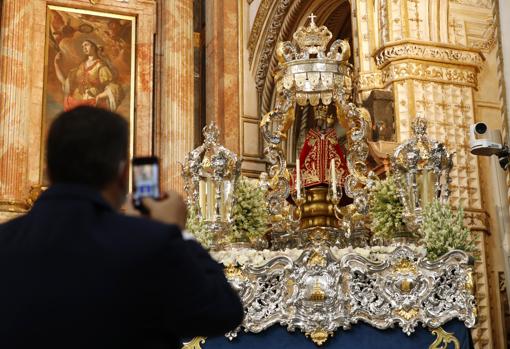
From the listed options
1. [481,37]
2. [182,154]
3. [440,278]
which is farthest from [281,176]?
[182,154]

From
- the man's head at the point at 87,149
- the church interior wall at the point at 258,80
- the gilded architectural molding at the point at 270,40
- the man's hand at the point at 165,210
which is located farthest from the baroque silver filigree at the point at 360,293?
the gilded architectural molding at the point at 270,40

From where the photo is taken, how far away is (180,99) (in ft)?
39.9

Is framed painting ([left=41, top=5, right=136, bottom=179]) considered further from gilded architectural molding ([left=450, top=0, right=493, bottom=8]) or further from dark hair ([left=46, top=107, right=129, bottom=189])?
dark hair ([left=46, top=107, right=129, bottom=189])

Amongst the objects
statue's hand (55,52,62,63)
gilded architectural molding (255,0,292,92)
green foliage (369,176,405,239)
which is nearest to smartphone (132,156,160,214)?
green foliage (369,176,405,239)

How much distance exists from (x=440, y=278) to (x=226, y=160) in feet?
5.69

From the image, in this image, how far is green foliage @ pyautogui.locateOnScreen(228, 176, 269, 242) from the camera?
5.94m

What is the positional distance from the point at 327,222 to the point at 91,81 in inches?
295

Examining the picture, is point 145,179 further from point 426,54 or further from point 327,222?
point 426,54

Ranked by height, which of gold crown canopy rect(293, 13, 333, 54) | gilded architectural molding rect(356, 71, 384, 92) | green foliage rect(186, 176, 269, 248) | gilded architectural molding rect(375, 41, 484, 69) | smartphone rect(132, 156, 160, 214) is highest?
gilded architectural molding rect(375, 41, 484, 69)

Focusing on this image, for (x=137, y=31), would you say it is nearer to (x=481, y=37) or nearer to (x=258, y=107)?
(x=258, y=107)

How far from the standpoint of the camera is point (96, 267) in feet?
4.19

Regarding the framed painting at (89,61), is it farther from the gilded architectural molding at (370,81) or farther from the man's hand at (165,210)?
the man's hand at (165,210)

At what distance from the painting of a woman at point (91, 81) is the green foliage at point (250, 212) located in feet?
21.3

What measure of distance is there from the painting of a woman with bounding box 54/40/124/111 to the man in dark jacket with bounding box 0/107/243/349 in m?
10.9
